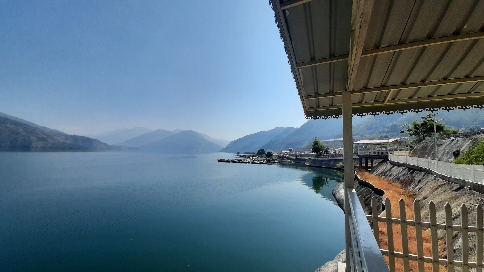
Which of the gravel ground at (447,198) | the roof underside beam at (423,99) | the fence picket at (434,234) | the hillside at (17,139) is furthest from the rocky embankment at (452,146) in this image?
the hillside at (17,139)

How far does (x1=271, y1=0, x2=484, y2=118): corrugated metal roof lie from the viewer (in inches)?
71.8

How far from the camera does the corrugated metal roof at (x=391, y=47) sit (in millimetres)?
1823

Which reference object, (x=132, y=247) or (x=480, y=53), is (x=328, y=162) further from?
(x=480, y=53)

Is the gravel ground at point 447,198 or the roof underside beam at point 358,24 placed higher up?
the roof underside beam at point 358,24

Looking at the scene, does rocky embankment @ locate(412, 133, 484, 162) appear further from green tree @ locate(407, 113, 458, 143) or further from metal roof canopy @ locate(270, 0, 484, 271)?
metal roof canopy @ locate(270, 0, 484, 271)

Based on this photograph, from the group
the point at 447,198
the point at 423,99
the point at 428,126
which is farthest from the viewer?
the point at 428,126

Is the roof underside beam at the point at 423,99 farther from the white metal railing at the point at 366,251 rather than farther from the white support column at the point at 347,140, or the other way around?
the white metal railing at the point at 366,251

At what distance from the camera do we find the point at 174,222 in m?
18.8

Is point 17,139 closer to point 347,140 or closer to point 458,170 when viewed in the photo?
point 347,140

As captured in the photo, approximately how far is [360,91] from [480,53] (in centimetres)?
131

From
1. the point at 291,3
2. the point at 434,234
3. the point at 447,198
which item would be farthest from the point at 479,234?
the point at 447,198

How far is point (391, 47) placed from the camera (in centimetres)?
233

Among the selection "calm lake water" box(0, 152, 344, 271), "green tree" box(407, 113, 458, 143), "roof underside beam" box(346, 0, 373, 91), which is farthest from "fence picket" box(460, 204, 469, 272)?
"green tree" box(407, 113, 458, 143)

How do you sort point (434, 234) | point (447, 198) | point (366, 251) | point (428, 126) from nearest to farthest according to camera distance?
point (366, 251)
point (434, 234)
point (447, 198)
point (428, 126)
